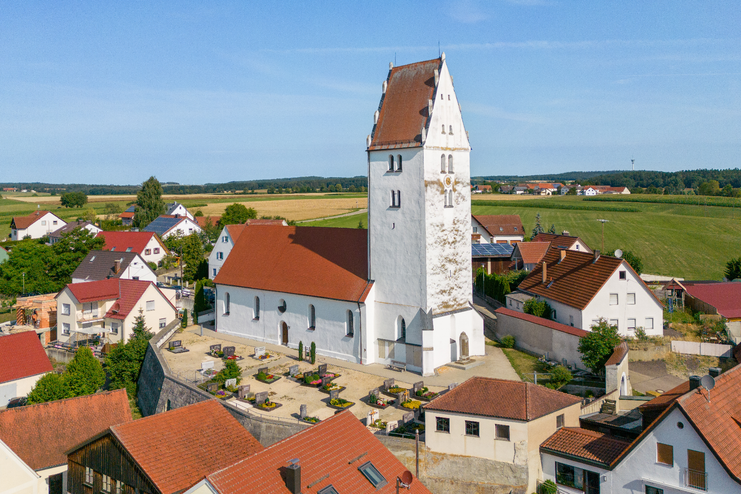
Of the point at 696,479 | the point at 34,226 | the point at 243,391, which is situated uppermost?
the point at 34,226

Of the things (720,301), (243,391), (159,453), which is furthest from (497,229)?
(159,453)

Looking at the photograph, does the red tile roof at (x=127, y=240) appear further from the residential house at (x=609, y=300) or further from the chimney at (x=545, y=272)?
the residential house at (x=609, y=300)

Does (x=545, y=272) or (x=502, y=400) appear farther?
(x=545, y=272)

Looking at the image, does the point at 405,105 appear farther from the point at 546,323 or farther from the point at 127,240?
the point at 127,240

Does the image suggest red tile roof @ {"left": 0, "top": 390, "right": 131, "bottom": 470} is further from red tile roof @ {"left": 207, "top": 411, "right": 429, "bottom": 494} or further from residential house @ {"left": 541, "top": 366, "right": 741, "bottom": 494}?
residential house @ {"left": 541, "top": 366, "right": 741, "bottom": 494}

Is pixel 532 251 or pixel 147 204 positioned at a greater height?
pixel 147 204

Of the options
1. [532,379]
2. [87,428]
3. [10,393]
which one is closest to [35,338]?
[10,393]

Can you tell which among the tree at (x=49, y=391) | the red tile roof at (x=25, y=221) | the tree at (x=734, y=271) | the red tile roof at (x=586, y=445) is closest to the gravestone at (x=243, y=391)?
the tree at (x=49, y=391)

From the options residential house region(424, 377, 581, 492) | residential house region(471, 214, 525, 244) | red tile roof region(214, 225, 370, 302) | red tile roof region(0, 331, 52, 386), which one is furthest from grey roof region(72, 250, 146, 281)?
residential house region(471, 214, 525, 244)
